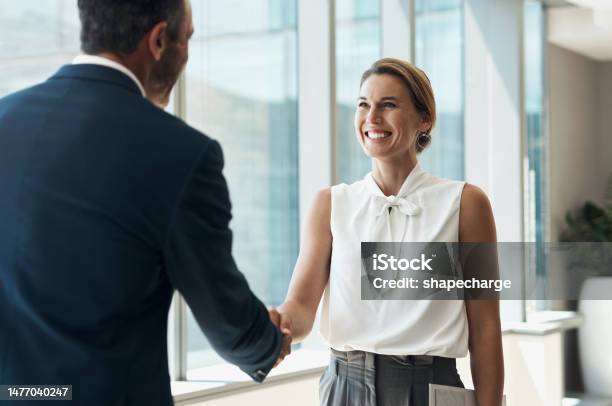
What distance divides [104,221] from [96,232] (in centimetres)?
2

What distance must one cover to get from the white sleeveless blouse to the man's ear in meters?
0.78

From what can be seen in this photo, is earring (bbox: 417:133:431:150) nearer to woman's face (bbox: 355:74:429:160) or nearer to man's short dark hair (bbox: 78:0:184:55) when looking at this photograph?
woman's face (bbox: 355:74:429:160)

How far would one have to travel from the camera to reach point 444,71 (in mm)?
5797

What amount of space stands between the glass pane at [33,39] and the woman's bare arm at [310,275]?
133 centimetres

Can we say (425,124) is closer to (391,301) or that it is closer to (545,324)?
(391,301)

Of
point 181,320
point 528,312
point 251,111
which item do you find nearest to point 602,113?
point 528,312

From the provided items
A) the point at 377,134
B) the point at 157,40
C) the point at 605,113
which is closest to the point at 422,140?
the point at 377,134

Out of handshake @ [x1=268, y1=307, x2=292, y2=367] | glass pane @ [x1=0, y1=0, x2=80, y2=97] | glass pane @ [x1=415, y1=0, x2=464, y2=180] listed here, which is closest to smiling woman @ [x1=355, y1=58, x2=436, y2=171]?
handshake @ [x1=268, y1=307, x2=292, y2=367]

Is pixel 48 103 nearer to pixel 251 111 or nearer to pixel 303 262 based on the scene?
pixel 303 262

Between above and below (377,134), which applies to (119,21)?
above

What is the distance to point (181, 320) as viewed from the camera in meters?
3.35

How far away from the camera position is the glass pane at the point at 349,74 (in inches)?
176

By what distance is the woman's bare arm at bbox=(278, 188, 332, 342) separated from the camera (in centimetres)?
198

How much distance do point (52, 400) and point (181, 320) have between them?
220 centimetres
